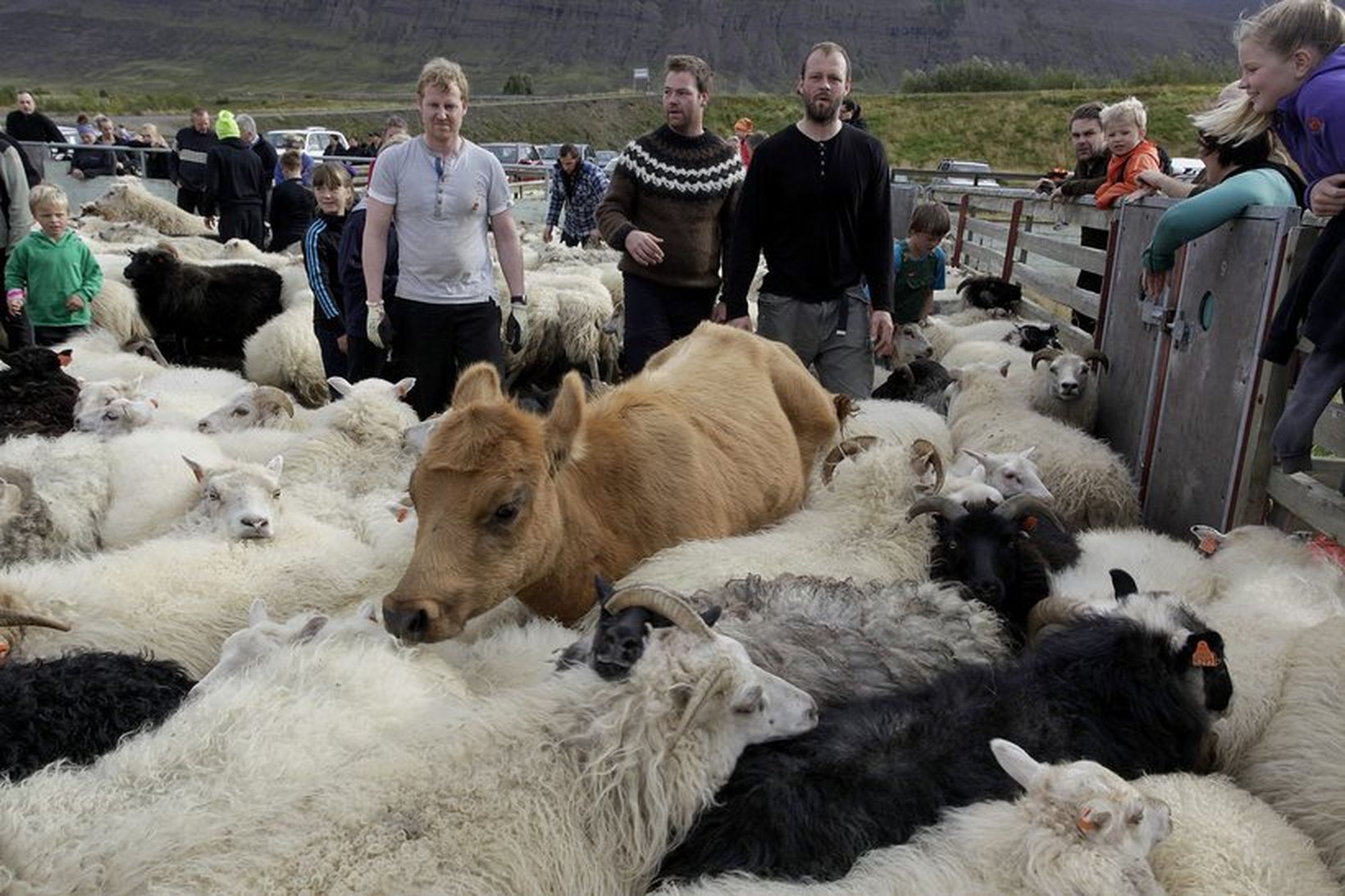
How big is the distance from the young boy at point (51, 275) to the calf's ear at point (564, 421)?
21.4 ft

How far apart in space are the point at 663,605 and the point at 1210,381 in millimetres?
3488

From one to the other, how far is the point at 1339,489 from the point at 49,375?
7.61m

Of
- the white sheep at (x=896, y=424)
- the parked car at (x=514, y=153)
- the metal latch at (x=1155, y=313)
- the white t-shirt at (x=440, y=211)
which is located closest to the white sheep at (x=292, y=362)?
the white t-shirt at (x=440, y=211)

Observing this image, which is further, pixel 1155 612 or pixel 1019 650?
pixel 1019 650

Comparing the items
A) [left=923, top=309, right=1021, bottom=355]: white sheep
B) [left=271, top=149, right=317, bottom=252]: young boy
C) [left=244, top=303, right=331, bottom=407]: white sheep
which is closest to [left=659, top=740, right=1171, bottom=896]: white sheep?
[left=244, top=303, right=331, bottom=407]: white sheep

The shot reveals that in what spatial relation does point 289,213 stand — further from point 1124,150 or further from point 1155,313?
point 1155,313

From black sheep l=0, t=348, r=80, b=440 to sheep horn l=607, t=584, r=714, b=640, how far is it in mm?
5164

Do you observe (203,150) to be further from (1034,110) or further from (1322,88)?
(1034,110)

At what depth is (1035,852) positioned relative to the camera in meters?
2.42

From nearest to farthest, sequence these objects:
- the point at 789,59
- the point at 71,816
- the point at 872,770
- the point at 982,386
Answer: the point at 71,816
the point at 872,770
the point at 982,386
the point at 789,59

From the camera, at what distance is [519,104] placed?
75.1 metres

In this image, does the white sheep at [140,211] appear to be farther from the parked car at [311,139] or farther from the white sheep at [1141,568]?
the parked car at [311,139]

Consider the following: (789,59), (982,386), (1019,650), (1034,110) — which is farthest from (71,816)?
(789,59)

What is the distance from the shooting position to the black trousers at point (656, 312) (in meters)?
6.72
